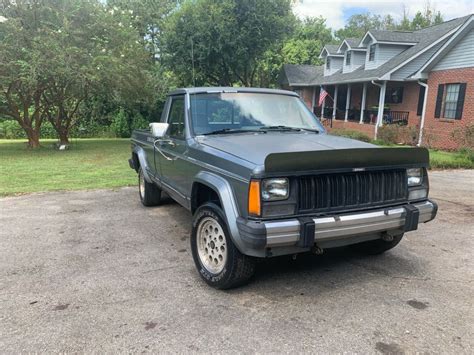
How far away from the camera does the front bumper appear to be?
3.01m

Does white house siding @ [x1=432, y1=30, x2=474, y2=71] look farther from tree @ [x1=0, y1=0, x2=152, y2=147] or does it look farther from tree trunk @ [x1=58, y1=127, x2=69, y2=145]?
tree trunk @ [x1=58, y1=127, x2=69, y2=145]

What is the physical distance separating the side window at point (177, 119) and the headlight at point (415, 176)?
8.08 ft

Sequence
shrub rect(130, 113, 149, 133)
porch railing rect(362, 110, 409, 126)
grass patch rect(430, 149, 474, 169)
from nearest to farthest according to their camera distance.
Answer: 1. grass patch rect(430, 149, 474, 169)
2. porch railing rect(362, 110, 409, 126)
3. shrub rect(130, 113, 149, 133)

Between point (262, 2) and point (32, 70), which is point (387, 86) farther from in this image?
point (32, 70)

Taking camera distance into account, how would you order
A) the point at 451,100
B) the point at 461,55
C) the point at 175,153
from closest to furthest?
the point at 175,153 → the point at 461,55 → the point at 451,100

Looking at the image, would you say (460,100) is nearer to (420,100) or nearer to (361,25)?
(420,100)

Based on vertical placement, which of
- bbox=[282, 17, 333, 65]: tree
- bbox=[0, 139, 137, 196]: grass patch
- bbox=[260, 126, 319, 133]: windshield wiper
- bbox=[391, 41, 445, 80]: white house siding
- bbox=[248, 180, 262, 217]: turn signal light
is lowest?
bbox=[0, 139, 137, 196]: grass patch

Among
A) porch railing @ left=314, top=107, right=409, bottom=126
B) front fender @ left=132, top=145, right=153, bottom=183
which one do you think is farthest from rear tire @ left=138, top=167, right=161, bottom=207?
porch railing @ left=314, top=107, right=409, bottom=126

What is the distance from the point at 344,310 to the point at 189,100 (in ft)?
9.53

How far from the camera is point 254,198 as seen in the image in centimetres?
307

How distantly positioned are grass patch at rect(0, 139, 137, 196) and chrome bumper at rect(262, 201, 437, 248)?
624 centimetres

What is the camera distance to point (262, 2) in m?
22.8

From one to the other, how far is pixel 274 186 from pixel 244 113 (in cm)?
173

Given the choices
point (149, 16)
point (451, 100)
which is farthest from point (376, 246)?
point (149, 16)
